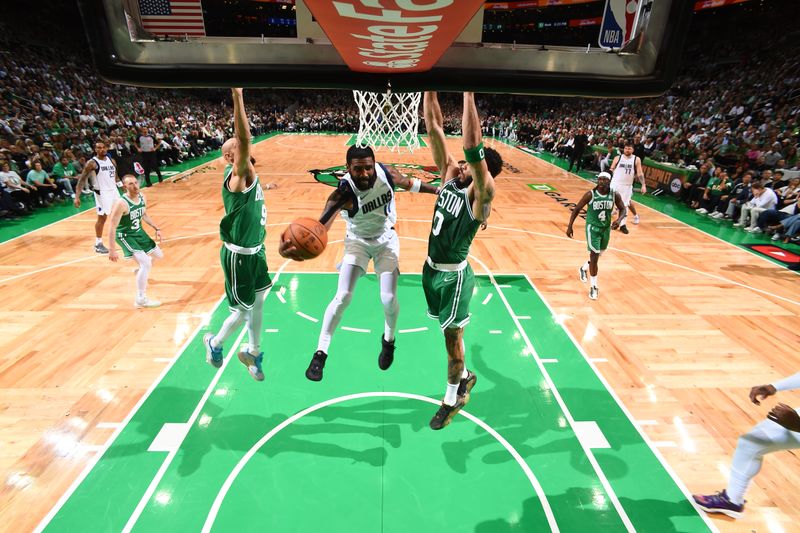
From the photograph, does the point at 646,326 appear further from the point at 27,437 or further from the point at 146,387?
the point at 27,437

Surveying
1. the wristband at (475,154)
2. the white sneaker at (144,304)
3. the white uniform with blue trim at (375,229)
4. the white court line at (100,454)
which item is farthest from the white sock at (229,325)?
the white sneaker at (144,304)

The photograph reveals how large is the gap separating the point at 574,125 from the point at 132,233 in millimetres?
26139

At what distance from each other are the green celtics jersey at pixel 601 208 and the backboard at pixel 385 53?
5375mm

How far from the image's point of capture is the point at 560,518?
355 centimetres

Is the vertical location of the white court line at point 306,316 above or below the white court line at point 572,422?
above

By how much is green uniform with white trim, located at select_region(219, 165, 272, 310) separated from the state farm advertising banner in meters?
2.63

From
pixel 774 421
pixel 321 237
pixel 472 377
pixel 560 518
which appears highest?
pixel 321 237

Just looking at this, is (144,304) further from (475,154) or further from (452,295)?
(475,154)

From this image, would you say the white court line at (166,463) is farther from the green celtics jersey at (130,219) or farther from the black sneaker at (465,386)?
the black sneaker at (465,386)

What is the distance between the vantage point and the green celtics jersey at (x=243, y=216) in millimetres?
3977

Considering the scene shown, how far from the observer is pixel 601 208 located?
269 inches

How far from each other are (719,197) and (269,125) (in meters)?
28.5

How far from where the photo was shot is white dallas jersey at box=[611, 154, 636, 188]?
394 inches

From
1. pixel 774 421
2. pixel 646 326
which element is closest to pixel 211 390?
pixel 774 421
